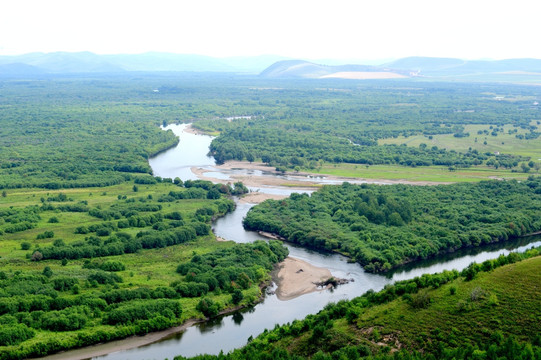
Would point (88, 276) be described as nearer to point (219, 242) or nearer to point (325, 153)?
point (219, 242)

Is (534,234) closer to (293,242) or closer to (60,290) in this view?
(293,242)

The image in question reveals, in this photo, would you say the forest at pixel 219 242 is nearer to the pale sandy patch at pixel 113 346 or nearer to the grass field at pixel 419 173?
the pale sandy patch at pixel 113 346

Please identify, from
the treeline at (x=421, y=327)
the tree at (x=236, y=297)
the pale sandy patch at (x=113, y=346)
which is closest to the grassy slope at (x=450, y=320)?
the treeline at (x=421, y=327)

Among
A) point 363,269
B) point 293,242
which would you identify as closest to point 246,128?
point 293,242

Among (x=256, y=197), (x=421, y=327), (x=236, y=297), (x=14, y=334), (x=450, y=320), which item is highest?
(x=450, y=320)

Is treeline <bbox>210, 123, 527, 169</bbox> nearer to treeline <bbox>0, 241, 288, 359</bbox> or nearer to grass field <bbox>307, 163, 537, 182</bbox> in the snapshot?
grass field <bbox>307, 163, 537, 182</bbox>

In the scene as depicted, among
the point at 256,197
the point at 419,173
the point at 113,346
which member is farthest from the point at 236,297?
the point at 419,173
